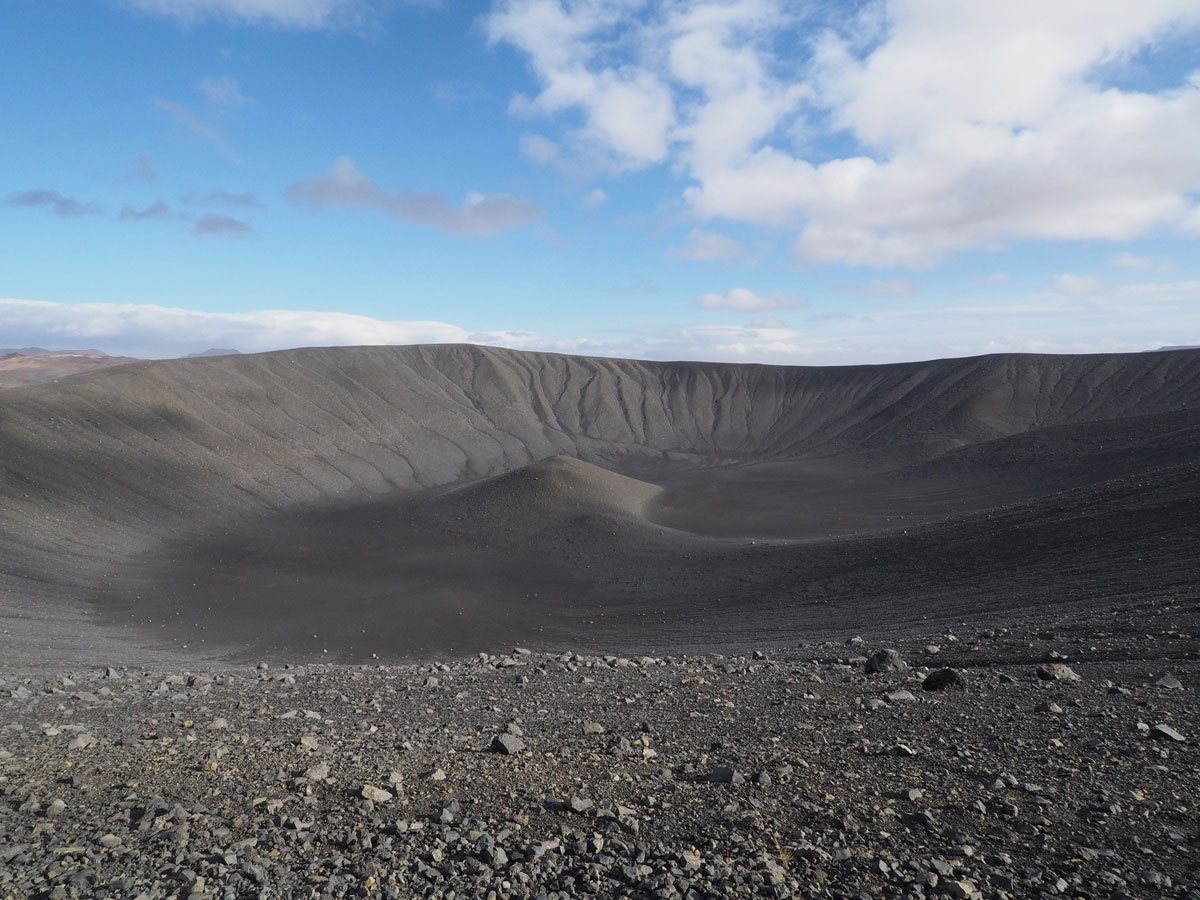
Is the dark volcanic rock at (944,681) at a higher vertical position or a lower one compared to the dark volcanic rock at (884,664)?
higher

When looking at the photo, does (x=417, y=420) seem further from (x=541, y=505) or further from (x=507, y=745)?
(x=507, y=745)

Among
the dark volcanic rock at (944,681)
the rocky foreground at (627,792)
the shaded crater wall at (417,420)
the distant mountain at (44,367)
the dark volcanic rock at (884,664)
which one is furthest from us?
the distant mountain at (44,367)

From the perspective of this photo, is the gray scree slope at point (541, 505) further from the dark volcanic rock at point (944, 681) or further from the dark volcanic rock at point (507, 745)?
the dark volcanic rock at point (507, 745)

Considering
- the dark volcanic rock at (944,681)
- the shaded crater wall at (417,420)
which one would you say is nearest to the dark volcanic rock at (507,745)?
the dark volcanic rock at (944,681)

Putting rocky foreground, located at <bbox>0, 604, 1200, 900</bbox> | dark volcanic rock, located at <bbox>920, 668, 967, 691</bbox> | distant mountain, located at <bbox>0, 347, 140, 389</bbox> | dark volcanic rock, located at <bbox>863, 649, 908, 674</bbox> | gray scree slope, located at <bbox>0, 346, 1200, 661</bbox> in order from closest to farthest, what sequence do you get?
rocky foreground, located at <bbox>0, 604, 1200, 900</bbox>
dark volcanic rock, located at <bbox>920, 668, 967, 691</bbox>
dark volcanic rock, located at <bbox>863, 649, 908, 674</bbox>
gray scree slope, located at <bbox>0, 346, 1200, 661</bbox>
distant mountain, located at <bbox>0, 347, 140, 389</bbox>

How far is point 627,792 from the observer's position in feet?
16.6

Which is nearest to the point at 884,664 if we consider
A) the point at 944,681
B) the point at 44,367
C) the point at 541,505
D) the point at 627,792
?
the point at 944,681

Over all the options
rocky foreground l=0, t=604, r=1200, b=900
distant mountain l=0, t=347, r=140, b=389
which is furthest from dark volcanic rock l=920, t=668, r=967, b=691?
distant mountain l=0, t=347, r=140, b=389

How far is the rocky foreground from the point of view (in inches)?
154

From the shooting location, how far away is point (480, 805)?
486cm

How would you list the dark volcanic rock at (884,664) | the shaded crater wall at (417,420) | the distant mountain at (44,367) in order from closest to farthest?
the dark volcanic rock at (884,664) → the shaded crater wall at (417,420) → the distant mountain at (44,367)

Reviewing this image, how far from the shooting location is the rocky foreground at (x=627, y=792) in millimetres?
3906

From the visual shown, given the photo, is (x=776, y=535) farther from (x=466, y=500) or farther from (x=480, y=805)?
(x=480, y=805)

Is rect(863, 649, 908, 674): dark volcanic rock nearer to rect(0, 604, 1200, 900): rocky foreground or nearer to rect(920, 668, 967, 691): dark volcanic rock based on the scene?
rect(0, 604, 1200, 900): rocky foreground
